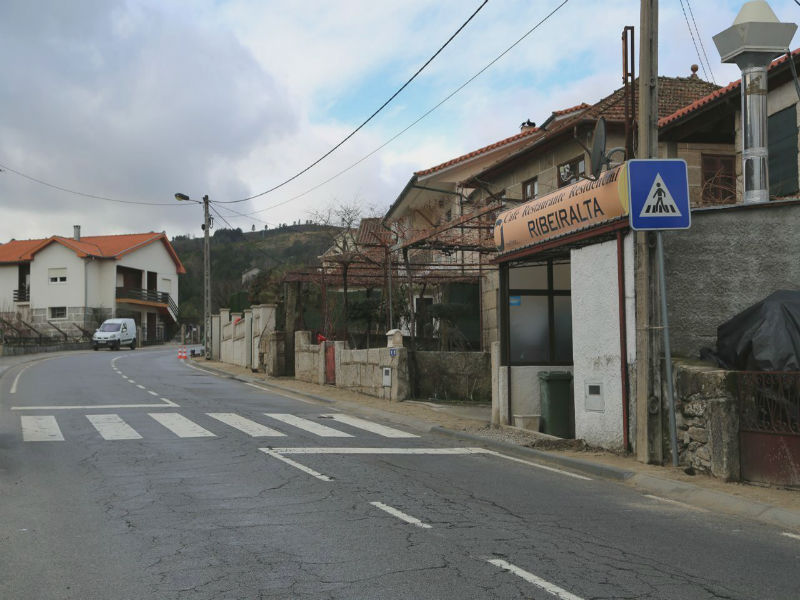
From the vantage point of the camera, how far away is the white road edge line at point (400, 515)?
22.0ft

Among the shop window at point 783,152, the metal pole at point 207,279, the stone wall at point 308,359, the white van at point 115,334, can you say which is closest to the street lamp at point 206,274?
the metal pole at point 207,279

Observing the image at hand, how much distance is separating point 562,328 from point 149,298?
63660mm

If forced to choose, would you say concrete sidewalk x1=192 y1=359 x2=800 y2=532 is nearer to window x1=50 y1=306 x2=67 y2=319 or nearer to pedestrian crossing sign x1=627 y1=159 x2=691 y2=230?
pedestrian crossing sign x1=627 y1=159 x2=691 y2=230

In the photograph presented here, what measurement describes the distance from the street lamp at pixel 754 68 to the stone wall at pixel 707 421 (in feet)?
10.6

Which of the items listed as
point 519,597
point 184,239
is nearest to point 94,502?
point 519,597

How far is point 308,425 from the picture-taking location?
14.0 metres

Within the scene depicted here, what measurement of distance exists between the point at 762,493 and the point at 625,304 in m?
3.21

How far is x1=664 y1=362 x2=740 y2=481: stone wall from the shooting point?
8727mm

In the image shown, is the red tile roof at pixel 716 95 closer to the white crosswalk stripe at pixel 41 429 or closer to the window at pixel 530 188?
the window at pixel 530 188

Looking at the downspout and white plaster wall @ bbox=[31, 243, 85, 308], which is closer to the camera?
the downspout

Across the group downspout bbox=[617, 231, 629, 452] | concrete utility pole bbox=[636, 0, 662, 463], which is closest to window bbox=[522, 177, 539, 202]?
downspout bbox=[617, 231, 629, 452]

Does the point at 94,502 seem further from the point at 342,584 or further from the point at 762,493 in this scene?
the point at 762,493

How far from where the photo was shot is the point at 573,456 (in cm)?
1070

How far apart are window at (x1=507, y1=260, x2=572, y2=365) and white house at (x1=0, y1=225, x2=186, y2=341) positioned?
55.0 meters
